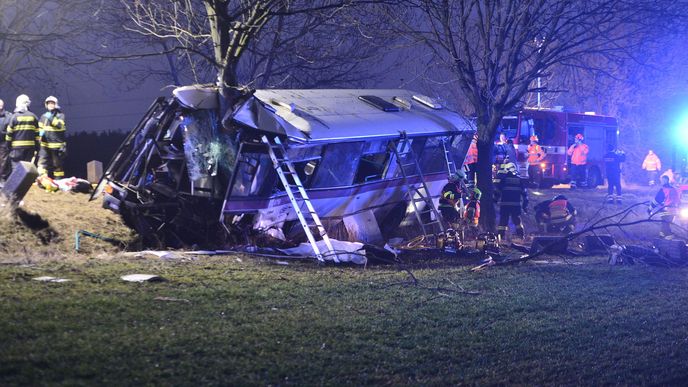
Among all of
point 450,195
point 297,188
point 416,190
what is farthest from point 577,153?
point 297,188

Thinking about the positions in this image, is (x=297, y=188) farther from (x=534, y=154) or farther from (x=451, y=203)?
(x=534, y=154)

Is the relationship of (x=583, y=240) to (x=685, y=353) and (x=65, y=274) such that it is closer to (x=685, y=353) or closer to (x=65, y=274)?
(x=685, y=353)

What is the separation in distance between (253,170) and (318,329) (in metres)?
5.29

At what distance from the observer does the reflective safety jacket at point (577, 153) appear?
83.9ft

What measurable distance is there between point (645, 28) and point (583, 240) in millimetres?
4637

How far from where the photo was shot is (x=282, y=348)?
5914mm

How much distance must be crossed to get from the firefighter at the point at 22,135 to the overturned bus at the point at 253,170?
3210mm

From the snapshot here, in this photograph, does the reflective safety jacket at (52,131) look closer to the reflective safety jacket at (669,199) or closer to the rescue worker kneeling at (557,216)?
the rescue worker kneeling at (557,216)

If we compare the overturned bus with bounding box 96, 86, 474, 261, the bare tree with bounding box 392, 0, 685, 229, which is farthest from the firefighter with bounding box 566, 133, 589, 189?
the overturned bus with bounding box 96, 86, 474, 261

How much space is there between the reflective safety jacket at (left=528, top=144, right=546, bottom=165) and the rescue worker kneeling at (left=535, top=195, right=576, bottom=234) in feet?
25.1

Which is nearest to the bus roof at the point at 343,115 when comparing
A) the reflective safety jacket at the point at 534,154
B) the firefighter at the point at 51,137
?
the firefighter at the point at 51,137

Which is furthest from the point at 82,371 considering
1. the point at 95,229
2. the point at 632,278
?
the point at 632,278

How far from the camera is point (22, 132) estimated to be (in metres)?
14.5

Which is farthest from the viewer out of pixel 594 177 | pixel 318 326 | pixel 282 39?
pixel 594 177
